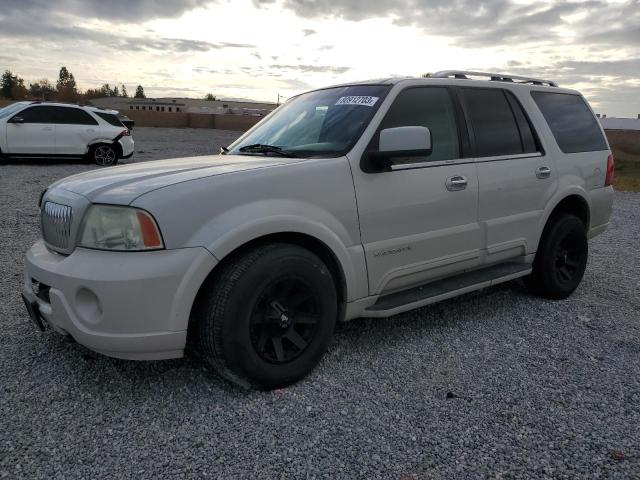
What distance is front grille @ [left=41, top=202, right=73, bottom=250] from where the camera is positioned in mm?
2852

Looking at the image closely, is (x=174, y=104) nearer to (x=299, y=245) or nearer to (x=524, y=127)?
(x=524, y=127)

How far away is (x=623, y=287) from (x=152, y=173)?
4525mm

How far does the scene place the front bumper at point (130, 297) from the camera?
8.45 ft

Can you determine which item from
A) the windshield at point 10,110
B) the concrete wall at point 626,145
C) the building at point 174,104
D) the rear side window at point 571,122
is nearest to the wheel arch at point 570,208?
the rear side window at point 571,122

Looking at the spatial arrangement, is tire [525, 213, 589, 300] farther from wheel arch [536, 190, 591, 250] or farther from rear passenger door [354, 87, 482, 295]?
rear passenger door [354, 87, 482, 295]

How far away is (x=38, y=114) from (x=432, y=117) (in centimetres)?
1282

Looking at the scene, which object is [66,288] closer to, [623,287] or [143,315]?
[143,315]

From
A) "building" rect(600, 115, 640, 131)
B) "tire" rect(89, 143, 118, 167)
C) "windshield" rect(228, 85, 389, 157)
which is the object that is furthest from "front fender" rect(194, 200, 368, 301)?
"building" rect(600, 115, 640, 131)

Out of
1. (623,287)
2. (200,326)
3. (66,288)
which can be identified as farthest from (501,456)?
(623,287)

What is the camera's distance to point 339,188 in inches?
124

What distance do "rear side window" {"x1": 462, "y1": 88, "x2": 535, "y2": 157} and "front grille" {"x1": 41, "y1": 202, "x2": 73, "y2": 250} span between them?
2736 mm

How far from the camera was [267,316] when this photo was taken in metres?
2.90

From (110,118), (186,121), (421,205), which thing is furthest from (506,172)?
(186,121)

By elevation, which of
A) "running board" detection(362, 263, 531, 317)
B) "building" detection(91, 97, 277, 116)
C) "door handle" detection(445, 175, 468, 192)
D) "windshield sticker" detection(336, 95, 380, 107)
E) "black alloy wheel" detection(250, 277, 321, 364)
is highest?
"building" detection(91, 97, 277, 116)
